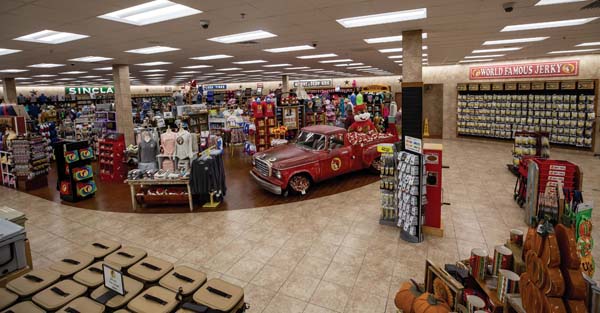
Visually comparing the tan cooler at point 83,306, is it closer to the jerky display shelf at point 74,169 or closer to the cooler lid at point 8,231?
the cooler lid at point 8,231

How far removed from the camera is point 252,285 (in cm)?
407

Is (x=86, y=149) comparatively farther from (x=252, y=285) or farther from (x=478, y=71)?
(x=478, y=71)

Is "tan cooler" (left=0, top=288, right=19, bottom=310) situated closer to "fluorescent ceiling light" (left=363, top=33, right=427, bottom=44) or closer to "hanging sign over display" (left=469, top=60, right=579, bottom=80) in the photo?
"fluorescent ceiling light" (left=363, top=33, right=427, bottom=44)

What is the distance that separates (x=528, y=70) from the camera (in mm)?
12711

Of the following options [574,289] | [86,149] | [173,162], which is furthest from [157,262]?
[86,149]

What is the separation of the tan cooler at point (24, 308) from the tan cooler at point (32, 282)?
129 mm

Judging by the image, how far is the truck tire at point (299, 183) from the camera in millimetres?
7473

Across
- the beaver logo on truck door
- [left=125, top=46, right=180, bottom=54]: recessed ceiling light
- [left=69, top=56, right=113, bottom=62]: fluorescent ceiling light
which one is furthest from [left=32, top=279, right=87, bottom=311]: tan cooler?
[left=69, top=56, right=113, bottom=62]: fluorescent ceiling light

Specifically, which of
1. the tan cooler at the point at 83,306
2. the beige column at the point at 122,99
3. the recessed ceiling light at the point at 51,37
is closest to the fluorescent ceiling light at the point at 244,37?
the recessed ceiling light at the point at 51,37

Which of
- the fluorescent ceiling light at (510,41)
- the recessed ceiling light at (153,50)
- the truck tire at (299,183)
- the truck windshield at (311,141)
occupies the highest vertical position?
the recessed ceiling light at (153,50)

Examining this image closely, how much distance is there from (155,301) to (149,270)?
44 cm

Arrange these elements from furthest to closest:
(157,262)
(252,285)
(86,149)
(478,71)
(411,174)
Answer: (478,71) < (86,149) < (411,174) < (252,285) < (157,262)

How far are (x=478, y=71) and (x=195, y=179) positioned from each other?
41.2 feet

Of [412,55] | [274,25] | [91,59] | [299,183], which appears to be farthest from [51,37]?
[412,55]
